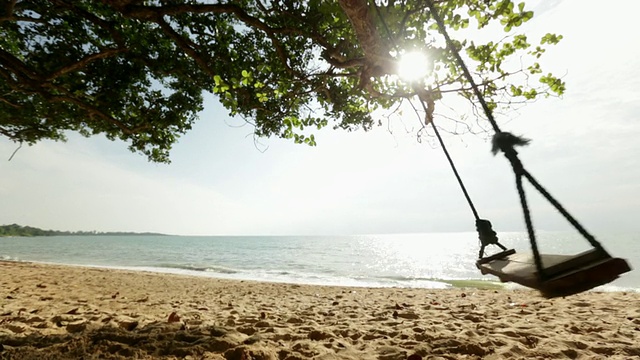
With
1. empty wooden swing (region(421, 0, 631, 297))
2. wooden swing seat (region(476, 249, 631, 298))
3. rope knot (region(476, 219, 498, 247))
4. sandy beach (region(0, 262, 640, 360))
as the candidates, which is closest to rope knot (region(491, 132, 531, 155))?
empty wooden swing (region(421, 0, 631, 297))

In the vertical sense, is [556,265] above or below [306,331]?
above

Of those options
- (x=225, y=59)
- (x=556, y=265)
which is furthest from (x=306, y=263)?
(x=556, y=265)

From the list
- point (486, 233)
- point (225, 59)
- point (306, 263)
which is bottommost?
point (306, 263)

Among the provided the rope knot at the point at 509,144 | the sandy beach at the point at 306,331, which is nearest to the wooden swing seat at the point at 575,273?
the sandy beach at the point at 306,331

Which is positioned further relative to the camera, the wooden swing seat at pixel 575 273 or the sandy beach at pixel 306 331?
the sandy beach at pixel 306 331

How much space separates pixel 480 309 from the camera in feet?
18.8

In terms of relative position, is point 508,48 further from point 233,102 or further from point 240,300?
point 240,300

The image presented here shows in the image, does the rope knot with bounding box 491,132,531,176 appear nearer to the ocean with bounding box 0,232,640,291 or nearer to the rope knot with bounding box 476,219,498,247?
the rope knot with bounding box 476,219,498,247

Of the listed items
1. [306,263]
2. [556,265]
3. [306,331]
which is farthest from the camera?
[306,263]

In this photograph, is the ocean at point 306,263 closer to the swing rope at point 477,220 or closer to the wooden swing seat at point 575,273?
the swing rope at point 477,220

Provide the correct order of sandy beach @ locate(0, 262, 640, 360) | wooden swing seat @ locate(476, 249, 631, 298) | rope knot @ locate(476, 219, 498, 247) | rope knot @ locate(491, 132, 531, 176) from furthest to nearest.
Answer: rope knot @ locate(476, 219, 498, 247) < sandy beach @ locate(0, 262, 640, 360) < rope knot @ locate(491, 132, 531, 176) < wooden swing seat @ locate(476, 249, 631, 298)

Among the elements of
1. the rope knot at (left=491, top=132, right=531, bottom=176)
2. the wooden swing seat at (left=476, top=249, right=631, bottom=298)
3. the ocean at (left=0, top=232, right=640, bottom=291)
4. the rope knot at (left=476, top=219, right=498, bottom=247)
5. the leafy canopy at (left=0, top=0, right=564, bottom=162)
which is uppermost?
the leafy canopy at (left=0, top=0, right=564, bottom=162)

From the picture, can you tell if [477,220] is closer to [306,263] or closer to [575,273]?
[575,273]

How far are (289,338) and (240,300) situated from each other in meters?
3.85
